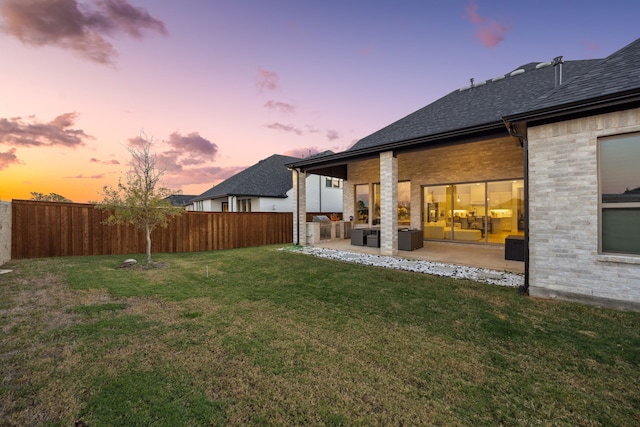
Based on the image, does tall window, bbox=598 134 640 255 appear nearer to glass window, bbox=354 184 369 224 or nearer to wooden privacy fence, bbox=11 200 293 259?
glass window, bbox=354 184 369 224

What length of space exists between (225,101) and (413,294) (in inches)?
493

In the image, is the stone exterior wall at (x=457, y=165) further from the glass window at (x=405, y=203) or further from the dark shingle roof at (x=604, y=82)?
the dark shingle roof at (x=604, y=82)

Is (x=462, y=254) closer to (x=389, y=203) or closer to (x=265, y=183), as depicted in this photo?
(x=389, y=203)

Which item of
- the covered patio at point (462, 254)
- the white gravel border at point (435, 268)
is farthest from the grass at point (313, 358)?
the covered patio at point (462, 254)

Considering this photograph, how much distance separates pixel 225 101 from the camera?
13.2 m

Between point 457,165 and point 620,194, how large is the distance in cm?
690

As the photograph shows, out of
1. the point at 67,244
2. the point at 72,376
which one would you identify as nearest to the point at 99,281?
the point at 72,376

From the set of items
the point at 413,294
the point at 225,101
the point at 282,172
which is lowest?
the point at 413,294

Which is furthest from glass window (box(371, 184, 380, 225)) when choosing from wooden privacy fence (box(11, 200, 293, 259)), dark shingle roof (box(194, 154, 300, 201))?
dark shingle roof (box(194, 154, 300, 201))

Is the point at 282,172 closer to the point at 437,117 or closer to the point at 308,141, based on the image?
the point at 308,141

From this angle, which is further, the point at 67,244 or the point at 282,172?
the point at 282,172

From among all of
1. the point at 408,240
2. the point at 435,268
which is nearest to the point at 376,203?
the point at 408,240

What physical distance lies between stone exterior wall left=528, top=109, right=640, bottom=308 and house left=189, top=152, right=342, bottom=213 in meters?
14.4

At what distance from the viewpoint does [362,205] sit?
1448cm
